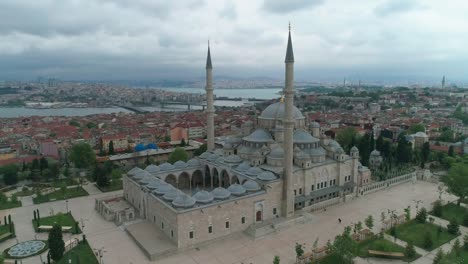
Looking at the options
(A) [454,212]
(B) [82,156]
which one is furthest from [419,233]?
(B) [82,156]

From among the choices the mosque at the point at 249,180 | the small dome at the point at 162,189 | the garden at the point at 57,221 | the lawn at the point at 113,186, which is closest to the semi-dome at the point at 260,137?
the mosque at the point at 249,180

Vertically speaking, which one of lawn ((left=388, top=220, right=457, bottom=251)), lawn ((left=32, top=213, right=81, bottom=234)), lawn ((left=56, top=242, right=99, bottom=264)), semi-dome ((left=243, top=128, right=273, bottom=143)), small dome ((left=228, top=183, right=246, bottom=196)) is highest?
semi-dome ((left=243, top=128, right=273, bottom=143))

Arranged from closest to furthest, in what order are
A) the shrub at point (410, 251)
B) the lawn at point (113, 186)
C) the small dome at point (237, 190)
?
the shrub at point (410, 251)
the small dome at point (237, 190)
the lawn at point (113, 186)

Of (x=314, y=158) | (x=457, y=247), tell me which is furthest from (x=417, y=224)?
(x=314, y=158)

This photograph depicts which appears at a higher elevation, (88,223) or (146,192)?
(146,192)

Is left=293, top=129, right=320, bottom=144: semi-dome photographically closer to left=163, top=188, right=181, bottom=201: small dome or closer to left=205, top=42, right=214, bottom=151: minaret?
left=205, top=42, right=214, bottom=151: minaret


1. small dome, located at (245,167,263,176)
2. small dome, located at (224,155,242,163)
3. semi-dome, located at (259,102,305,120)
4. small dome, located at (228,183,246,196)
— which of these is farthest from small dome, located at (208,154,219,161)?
small dome, located at (228,183,246,196)

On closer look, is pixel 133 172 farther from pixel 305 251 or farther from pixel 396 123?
pixel 396 123

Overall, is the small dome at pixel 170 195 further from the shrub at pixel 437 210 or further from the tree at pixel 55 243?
the shrub at pixel 437 210
